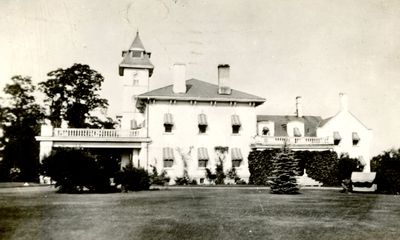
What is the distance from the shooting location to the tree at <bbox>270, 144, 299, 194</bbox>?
77.2 ft

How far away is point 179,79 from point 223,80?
3.70m

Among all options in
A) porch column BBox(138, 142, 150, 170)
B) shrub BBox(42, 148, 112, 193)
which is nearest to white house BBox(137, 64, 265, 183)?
porch column BBox(138, 142, 150, 170)

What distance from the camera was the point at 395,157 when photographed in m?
28.4

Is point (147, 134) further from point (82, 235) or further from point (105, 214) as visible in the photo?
point (82, 235)

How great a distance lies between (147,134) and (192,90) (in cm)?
531

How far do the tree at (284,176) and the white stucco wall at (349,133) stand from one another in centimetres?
1891

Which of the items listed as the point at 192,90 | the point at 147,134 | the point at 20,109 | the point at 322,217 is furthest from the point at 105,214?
the point at 20,109

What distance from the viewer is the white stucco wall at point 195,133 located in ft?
119

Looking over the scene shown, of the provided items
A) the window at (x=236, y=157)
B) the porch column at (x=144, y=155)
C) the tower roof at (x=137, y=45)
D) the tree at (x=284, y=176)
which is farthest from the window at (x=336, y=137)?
the tower roof at (x=137, y=45)

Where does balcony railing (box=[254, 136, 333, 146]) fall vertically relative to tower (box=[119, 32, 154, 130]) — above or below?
below

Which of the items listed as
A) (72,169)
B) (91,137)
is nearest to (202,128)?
(91,137)

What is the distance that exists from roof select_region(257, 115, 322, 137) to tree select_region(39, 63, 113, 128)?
58.0 feet

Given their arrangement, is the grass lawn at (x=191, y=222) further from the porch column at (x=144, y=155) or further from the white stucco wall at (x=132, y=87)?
the white stucco wall at (x=132, y=87)

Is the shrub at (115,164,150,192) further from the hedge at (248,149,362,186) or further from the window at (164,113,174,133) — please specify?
the hedge at (248,149,362,186)
